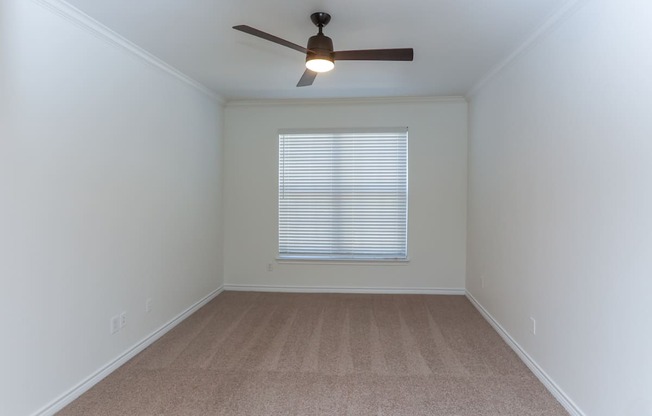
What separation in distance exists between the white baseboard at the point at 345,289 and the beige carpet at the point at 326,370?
642 millimetres

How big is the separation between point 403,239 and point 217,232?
7.95 feet

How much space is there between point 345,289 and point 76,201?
3.26 metres

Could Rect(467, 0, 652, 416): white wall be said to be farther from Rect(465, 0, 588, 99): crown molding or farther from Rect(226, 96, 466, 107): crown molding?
Rect(226, 96, 466, 107): crown molding

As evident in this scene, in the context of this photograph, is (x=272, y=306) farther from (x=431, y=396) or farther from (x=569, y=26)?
(x=569, y=26)

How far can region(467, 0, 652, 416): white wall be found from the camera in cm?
164

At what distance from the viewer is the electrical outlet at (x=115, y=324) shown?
267cm

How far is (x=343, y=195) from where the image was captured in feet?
15.4

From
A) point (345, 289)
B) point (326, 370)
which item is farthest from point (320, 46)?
point (345, 289)

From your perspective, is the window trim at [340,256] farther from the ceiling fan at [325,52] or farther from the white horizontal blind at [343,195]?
the ceiling fan at [325,52]

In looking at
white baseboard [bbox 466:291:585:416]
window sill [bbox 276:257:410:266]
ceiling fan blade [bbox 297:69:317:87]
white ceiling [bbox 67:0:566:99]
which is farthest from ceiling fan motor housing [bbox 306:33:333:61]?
window sill [bbox 276:257:410:266]

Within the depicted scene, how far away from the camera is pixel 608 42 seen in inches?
73.2

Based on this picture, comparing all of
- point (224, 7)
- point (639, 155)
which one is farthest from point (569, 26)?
point (224, 7)

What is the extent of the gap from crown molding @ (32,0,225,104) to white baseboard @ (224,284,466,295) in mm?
2684

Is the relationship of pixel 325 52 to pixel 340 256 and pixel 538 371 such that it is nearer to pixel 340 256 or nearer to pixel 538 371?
pixel 538 371
